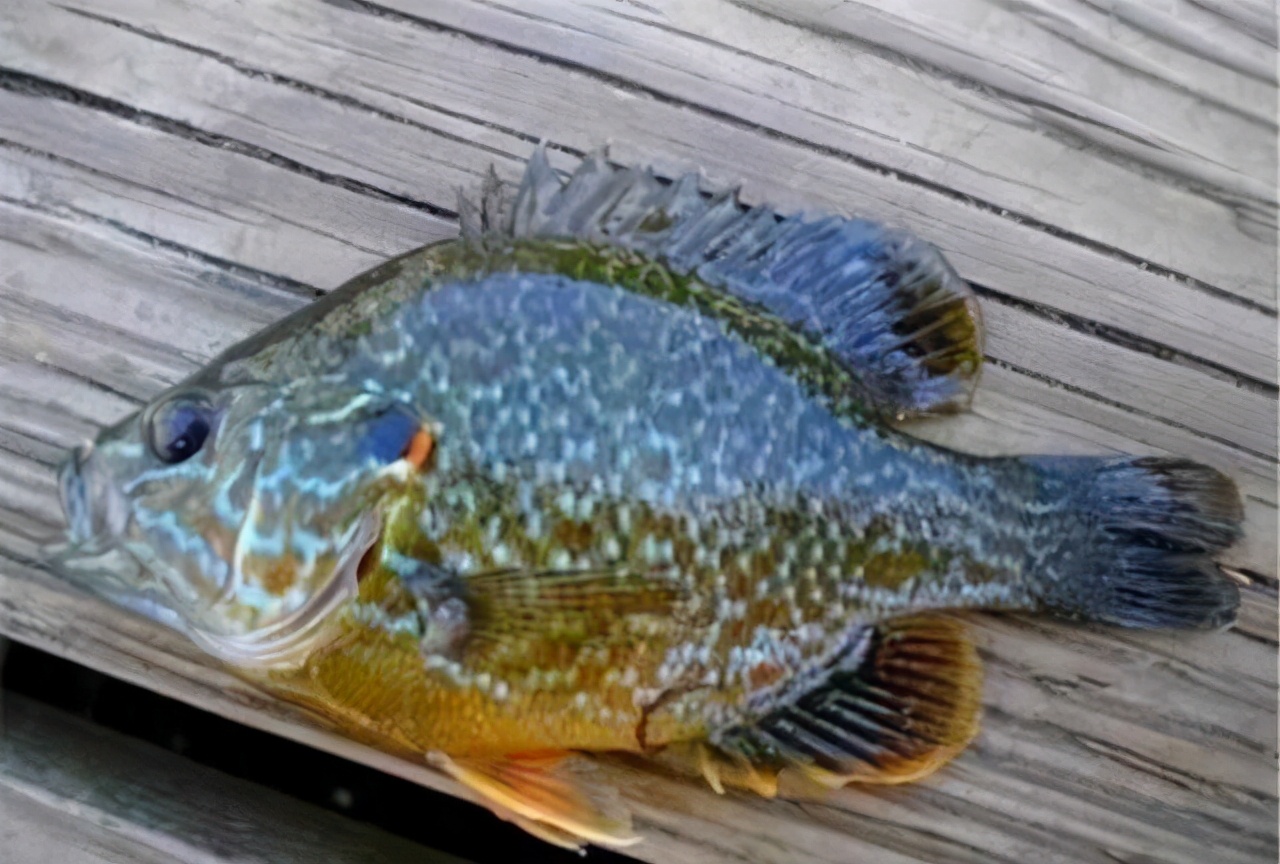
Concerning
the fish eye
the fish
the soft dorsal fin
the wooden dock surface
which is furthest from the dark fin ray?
the fish eye

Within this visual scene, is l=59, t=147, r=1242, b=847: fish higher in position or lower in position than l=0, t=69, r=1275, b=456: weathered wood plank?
lower

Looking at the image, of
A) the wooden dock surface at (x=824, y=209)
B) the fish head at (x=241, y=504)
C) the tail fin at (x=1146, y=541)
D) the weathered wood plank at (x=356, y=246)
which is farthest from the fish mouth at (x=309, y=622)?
the tail fin at (x=1146, y=541)

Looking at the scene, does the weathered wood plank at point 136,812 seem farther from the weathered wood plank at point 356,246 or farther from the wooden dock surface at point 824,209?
the weathered wood plank at point 356,246

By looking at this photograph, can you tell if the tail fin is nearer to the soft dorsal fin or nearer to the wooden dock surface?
Answer: the wooden dock surface

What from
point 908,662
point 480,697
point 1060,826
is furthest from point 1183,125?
point 480,697

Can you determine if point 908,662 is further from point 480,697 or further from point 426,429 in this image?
point 426,429

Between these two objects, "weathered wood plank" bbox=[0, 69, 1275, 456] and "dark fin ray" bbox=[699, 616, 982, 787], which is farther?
"weathered wood plank" bbox=[0, 69, 1275, 456]
